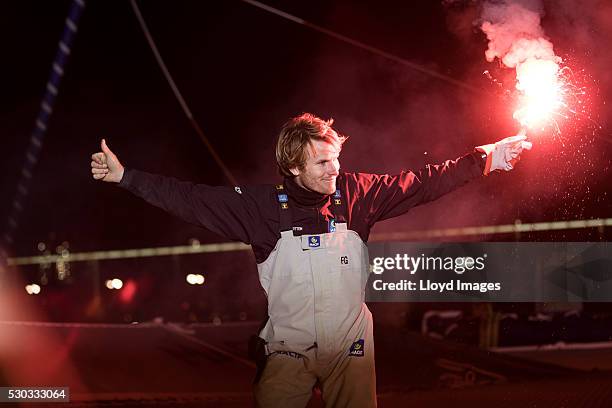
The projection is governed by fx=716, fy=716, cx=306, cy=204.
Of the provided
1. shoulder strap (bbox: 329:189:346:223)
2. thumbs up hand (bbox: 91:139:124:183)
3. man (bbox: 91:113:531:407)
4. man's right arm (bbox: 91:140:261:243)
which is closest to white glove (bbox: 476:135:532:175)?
man (bbox: 91:113:531:407)

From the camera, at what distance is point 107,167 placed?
3662 millimetres

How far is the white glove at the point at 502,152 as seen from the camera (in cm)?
389

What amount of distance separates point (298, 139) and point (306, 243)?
506 millimetres

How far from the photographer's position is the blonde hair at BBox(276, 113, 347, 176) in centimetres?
345

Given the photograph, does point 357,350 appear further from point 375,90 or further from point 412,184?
point 375,90

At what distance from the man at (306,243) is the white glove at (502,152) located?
51 centimetres

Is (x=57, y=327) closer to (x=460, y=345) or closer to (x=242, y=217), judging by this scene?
(x=460, y=345)

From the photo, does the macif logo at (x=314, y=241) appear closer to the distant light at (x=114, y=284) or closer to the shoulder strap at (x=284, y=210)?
the shoulder strap at (x=284, y=210)

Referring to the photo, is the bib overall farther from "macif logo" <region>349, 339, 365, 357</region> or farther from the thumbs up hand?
the thumbs up hand

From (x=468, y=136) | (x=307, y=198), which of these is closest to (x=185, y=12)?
(x=468, y=136)

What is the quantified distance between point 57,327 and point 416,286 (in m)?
6.69

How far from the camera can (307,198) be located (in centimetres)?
351

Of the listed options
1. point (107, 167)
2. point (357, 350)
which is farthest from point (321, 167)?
point (107, 167)

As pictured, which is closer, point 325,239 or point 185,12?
point 325,239
